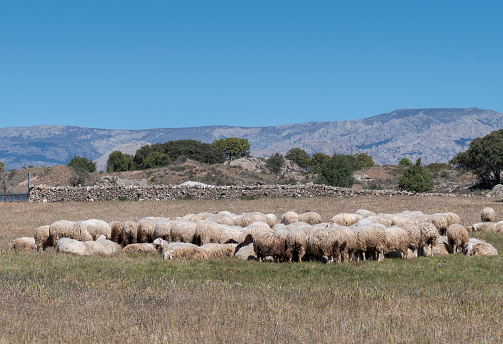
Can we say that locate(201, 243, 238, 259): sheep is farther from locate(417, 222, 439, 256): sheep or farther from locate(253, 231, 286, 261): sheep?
locate(417, 222, 439, 256): sheep

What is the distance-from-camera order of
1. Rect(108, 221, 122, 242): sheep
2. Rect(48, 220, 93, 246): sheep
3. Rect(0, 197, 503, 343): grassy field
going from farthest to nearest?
Rect(108, 221, 122, 242): sheep, Rect(48, 220, 93, 246): sheep, Rect(0, 197, 503, 343): grassy field

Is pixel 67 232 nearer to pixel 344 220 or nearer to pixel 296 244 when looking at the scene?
pixel 296 244

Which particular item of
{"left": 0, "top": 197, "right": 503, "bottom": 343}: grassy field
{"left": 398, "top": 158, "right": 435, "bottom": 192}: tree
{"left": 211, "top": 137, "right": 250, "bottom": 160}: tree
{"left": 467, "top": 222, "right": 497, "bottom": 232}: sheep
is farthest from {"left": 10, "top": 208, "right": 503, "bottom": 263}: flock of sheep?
{"left": 211, "top": 137, "right": 250, "bottom": 160}: tree

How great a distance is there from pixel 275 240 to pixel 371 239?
2.62m

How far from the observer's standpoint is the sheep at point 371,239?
15086mm

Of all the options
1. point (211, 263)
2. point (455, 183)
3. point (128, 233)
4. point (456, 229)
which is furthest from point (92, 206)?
point (455, 183)

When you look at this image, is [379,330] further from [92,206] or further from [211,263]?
[92,206]

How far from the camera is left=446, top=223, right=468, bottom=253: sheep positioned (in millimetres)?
16469

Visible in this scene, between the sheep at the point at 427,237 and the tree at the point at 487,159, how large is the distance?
1501 inches

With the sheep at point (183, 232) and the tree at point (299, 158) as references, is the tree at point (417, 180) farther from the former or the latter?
the tree at point (299, 158)

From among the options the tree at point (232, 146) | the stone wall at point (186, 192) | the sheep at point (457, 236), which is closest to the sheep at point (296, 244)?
the sheep at point (457, 236)

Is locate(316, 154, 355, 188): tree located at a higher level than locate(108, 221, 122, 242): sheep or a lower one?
higher

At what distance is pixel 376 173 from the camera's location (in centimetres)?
7731

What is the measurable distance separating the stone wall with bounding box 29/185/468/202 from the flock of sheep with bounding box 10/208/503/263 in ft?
73.2
